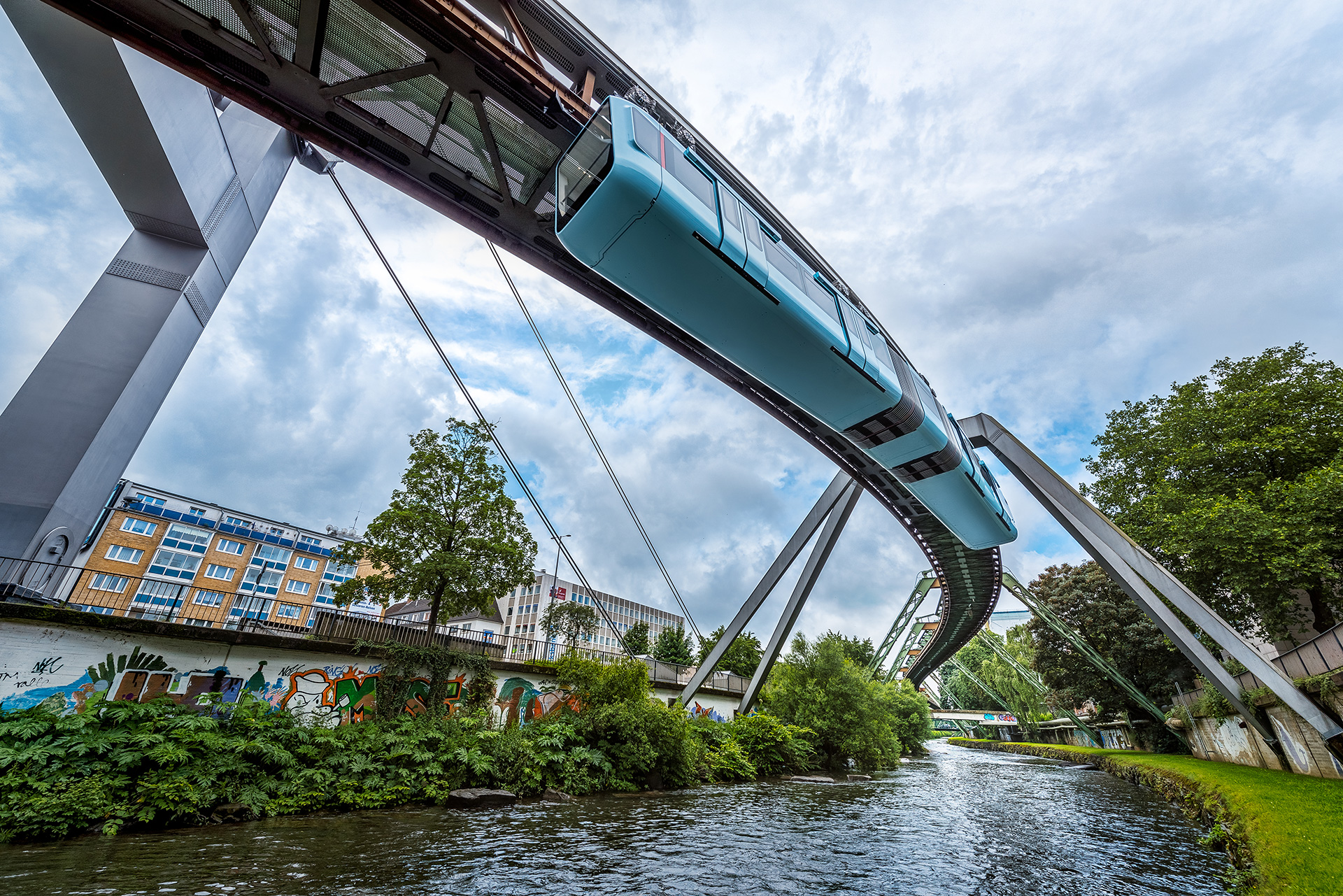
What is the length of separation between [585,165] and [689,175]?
1651 mm

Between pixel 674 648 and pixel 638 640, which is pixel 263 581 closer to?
pixel 638 640

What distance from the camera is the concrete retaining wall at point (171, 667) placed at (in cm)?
1091

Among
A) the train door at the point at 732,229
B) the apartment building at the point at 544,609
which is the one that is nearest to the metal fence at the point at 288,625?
the train door at the point at 732,229

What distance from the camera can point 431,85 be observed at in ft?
29.7

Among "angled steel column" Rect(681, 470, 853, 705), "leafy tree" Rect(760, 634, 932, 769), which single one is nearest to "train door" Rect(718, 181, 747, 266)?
"angled steel column" Rect(681, 470, 853, 705)

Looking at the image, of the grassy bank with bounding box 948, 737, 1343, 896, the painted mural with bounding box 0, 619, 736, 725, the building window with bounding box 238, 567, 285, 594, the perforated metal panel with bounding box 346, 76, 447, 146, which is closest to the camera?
the grassy bank with bounding box 948, 737, 1343, 896

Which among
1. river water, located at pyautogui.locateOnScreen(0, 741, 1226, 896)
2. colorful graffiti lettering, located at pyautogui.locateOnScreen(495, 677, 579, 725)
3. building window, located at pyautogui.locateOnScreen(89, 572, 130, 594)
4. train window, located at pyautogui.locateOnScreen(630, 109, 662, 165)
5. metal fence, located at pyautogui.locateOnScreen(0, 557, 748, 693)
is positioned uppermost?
building window, located at pyautogui.locateOnScreen(89, 572, 130, 594)

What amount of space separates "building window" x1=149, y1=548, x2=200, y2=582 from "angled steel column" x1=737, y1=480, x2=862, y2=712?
53.0 metres

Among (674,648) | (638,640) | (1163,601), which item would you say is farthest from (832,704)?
(638,640)

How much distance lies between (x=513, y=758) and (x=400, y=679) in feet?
15.3

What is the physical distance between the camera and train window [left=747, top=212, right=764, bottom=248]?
29.4 ft

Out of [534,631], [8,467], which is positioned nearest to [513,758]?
[8,467]

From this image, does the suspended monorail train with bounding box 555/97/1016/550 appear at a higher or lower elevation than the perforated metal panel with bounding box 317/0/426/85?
lower

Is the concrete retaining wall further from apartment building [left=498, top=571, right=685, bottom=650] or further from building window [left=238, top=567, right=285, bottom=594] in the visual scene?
apartment building [left=498, top=571, right=685, bottom=650]
